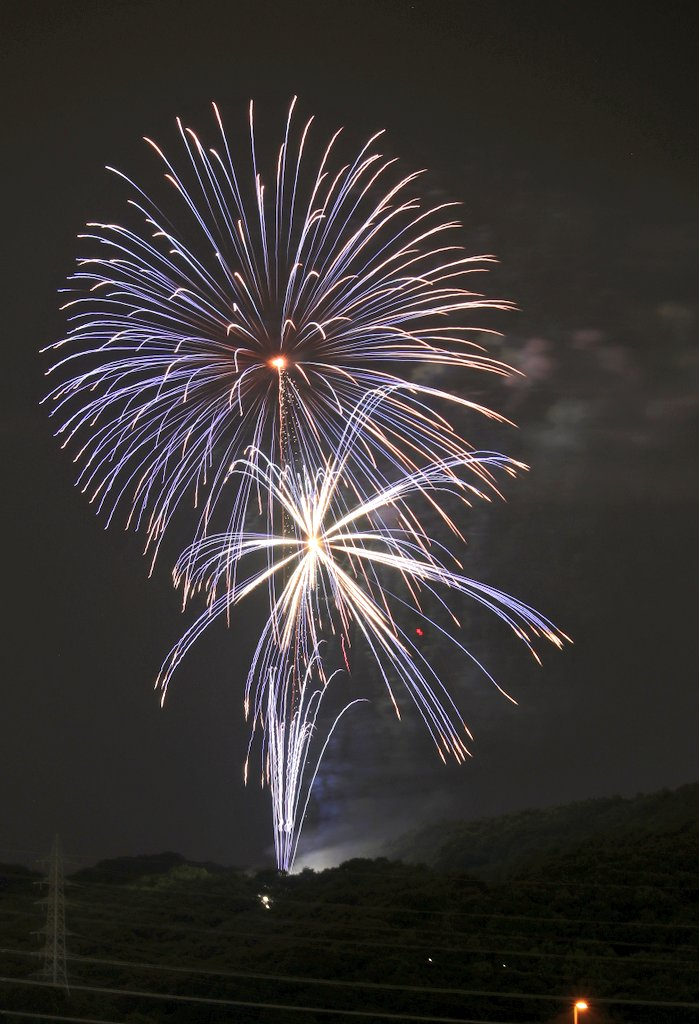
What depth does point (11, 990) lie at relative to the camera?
31703mm

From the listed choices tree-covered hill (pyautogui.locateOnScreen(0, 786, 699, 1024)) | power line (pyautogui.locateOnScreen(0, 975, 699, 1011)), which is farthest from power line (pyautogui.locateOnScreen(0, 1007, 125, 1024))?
power line (pyautogui.locateOnScreen(0, 975, 699, 1011))

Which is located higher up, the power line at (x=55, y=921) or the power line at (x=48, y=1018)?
the power line at (x=55, y=921)

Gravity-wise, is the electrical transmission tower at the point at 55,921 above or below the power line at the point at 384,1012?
above

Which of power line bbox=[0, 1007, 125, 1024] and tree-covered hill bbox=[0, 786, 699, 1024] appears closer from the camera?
power line bbox=[0, 1007, 125, 1024]

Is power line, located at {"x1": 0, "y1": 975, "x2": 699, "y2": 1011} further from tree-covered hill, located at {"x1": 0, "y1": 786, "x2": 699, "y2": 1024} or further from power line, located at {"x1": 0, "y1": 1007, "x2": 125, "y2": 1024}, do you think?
power line, located at {"x1": 0, "y1": 1007, "x2": 125, "y2": 1024}

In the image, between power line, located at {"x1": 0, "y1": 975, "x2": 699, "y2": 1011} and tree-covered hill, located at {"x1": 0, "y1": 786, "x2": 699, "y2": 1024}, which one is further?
tree-covered hill, located at {"x1": 0, "y1": 786, "x2": 699, "y2": 1024}

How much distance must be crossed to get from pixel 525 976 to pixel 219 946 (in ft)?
31.8

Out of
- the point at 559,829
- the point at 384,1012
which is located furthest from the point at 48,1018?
the point at 559,829

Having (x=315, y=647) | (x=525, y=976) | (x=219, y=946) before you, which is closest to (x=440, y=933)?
(x=525, y=976)

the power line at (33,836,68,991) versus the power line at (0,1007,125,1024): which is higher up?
the power line at (33,836,68,991)

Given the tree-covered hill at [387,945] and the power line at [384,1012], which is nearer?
the power line at [384,1012]

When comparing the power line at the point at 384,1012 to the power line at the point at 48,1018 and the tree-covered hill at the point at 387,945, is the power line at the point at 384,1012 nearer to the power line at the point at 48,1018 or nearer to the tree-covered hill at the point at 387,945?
the tree-covered hill at the point at 387,945

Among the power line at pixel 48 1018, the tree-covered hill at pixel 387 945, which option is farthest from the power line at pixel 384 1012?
the power line at pixel 48 1018

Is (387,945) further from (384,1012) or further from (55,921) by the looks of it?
(55,921)
